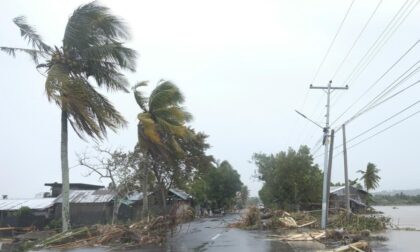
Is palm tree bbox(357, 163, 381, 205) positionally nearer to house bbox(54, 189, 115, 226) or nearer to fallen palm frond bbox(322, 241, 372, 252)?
house bbox(54, 189, 115, 226)

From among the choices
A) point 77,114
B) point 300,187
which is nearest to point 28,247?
point 77,114

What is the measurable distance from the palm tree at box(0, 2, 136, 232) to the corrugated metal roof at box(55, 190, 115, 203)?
71.2 feet

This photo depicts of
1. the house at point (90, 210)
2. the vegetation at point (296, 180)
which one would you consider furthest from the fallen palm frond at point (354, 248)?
the vegetation at point (296, 180)

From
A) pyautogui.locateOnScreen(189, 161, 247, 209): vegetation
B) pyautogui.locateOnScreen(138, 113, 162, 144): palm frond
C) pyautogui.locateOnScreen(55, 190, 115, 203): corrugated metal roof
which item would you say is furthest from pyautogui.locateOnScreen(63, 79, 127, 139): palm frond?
pyautogui.locateOnScreen(189, 161, 247, 209): vegetation

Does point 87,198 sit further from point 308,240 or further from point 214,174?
point 214,174

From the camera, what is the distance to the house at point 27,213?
41.2 metres

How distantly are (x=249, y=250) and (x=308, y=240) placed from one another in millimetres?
5450

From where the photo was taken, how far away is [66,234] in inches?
883

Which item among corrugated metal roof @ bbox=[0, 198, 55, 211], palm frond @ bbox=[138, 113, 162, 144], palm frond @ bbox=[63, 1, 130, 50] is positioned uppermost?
palm frond @ bbox=[63, 1, 130, 50]

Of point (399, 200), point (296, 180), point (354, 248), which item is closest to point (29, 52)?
point (354, 248)

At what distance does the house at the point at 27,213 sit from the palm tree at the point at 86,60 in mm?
20831

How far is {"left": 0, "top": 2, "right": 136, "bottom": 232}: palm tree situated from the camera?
2153 cm

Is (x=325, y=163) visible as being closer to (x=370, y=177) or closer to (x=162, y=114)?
(x=162, y=114)

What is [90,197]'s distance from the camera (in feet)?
148
